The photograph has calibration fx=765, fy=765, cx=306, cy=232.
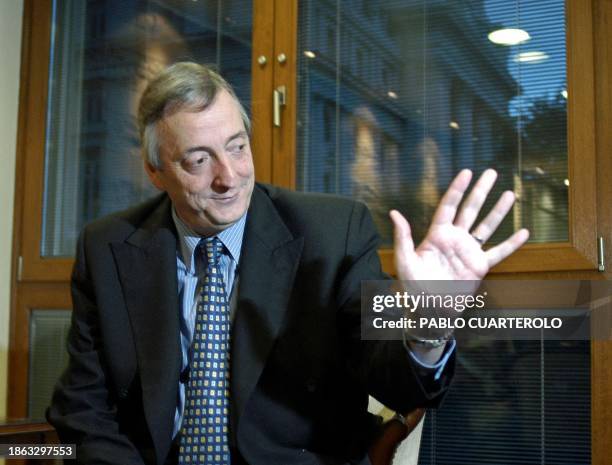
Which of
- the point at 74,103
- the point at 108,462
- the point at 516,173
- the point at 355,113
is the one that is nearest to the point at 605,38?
the point at 516,173

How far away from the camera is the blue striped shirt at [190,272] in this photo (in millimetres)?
1600

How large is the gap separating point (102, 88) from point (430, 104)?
1393mm

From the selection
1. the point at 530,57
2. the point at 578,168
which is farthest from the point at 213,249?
the point at 530,57

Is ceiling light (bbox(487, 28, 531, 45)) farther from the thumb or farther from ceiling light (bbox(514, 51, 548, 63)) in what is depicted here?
the thumb

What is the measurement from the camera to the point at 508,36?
7.84ft

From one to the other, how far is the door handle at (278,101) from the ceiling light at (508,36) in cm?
71

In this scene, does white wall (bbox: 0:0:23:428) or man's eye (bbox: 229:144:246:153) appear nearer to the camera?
man's eye (bbox: 229:144:246:153)

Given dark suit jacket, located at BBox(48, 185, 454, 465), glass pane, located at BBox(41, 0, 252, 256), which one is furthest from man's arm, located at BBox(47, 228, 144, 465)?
glass pane, located at BBox(41, 0, 252, 256)

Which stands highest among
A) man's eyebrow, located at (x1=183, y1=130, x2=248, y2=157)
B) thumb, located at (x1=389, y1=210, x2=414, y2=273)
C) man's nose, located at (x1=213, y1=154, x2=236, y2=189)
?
man's eyebrow, located at (x1=183, y1=130, x2=248, y2=157)

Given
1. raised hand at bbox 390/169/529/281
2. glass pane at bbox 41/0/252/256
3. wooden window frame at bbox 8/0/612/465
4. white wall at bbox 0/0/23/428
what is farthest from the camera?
white wall at bbox 0/0/23/428

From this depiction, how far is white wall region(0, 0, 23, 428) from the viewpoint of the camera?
308 centimetres

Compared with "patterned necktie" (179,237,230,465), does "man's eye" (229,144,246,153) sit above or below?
above

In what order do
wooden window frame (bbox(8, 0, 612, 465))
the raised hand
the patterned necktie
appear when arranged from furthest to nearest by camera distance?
1. wooden window frame (bbox(8, 0, 612, 465))
2. the patterned necktie
3. the raised hand

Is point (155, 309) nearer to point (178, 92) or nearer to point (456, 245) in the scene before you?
point (178, 92)
